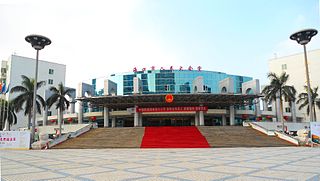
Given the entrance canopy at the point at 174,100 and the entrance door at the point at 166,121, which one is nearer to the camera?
the entrance canopy at the point at 174,100

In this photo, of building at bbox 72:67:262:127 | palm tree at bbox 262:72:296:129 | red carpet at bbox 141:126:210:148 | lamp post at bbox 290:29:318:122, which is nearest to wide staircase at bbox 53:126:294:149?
red carpet at bbox 141:126:210:148

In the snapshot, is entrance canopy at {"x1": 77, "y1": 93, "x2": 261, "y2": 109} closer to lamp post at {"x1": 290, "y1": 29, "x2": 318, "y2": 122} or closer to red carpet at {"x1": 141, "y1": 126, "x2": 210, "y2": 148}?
red carpet at {"x1": 141, "y1": 126, "x2": 210, "y2": 148}

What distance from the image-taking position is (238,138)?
96.6 ft

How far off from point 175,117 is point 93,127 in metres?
17.9

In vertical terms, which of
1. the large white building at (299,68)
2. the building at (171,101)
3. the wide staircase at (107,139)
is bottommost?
the wide staircase at (107,139)

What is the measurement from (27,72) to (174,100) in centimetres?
4138

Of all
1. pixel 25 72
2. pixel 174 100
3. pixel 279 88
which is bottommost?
pixel 174 100

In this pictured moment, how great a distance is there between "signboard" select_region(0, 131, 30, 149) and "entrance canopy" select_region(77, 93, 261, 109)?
16.8 meters

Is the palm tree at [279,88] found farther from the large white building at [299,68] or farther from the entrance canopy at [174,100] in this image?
the large white building at [299,68]

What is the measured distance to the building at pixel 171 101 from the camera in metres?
41.9

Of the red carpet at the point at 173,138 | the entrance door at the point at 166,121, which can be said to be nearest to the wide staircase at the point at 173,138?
the red carpet at the point at 173,138

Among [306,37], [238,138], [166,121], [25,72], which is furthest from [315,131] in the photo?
[25,72]

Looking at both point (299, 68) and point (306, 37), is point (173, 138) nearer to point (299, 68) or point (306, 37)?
point (306, 37)

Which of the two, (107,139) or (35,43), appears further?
(107,139)
